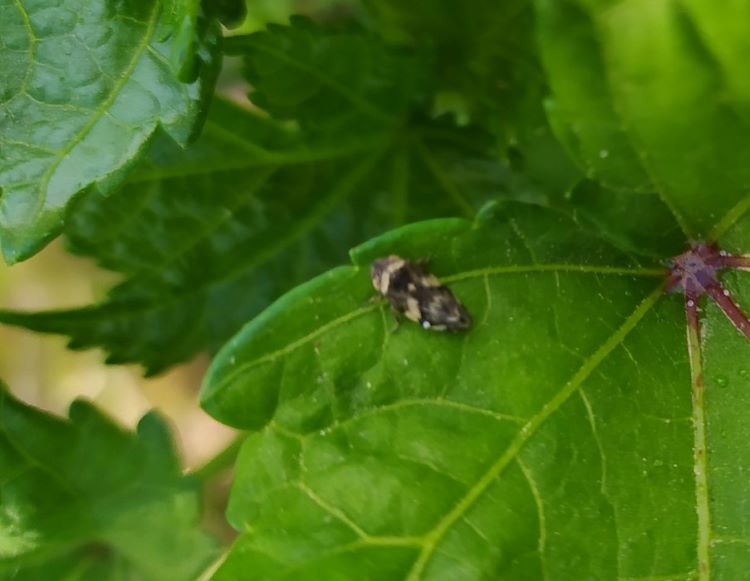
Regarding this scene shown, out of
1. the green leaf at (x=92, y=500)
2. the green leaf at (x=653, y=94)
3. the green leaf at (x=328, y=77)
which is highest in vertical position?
the green leaf at (x=653, y=94)

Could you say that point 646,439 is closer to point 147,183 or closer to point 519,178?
point 519,178

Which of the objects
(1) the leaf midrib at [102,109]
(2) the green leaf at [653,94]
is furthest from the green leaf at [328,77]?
(2) the green leaf at [653,94]

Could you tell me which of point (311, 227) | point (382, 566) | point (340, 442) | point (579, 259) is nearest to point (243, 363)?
point (340, 442)

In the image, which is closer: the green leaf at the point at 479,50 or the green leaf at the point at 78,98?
the green leaf at the point at 78,98

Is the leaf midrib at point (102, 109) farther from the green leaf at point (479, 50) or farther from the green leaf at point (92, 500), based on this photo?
the green leaf at point (479, 50)

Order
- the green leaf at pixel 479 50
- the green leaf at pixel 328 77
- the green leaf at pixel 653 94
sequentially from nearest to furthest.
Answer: the green leaf at pixel 653 94, the green leaf at pixel 328 77, the green leaf at pixel 479 50

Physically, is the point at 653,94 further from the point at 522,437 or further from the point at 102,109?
the point at 102,109

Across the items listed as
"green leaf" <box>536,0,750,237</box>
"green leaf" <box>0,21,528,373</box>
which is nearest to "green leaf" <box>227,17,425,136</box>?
"green leaf" <box>0,21,528,373</box>

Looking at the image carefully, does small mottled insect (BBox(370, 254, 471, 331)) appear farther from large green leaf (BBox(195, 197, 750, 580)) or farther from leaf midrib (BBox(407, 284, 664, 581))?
leaf midrib (BBox(407, 284, 664, 581))
